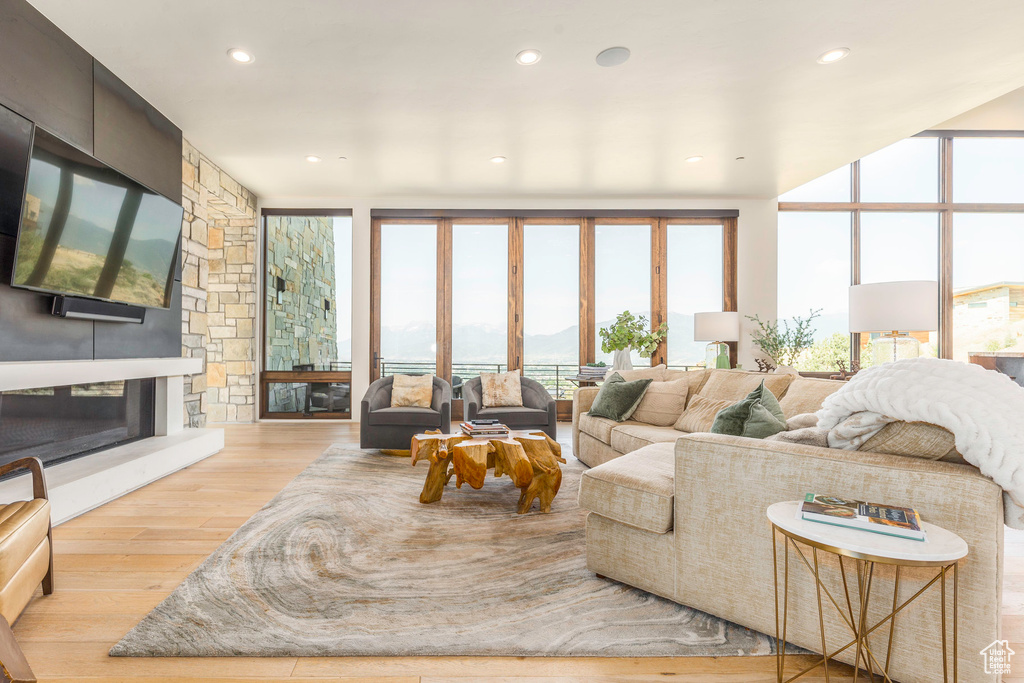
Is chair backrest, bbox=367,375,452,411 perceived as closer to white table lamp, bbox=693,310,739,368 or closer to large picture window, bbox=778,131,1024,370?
white table lamp, bbox=693,310,739,368

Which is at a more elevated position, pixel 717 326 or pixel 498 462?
pixel 717 326

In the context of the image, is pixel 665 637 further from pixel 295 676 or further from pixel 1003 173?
pixel 1003 173

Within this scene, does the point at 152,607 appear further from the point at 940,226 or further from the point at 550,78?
the point at 940,226

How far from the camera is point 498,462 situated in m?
2.85

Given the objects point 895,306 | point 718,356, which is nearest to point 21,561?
point 895,306

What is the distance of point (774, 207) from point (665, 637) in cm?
571

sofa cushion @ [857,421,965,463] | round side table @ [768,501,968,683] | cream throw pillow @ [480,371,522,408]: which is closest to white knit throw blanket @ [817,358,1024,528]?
sofa cushion @ [857,421,965,463]

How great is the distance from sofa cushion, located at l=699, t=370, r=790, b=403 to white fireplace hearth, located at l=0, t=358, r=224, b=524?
382 cm

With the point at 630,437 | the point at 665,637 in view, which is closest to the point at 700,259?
the point at 630,437

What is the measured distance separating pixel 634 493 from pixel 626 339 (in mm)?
3611

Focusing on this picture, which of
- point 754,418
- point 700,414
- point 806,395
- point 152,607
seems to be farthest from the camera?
point 700,414

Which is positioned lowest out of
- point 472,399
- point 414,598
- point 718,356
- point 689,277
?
point 414,598

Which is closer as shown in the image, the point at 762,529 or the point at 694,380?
the point at 762,529

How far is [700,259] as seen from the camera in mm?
5984
